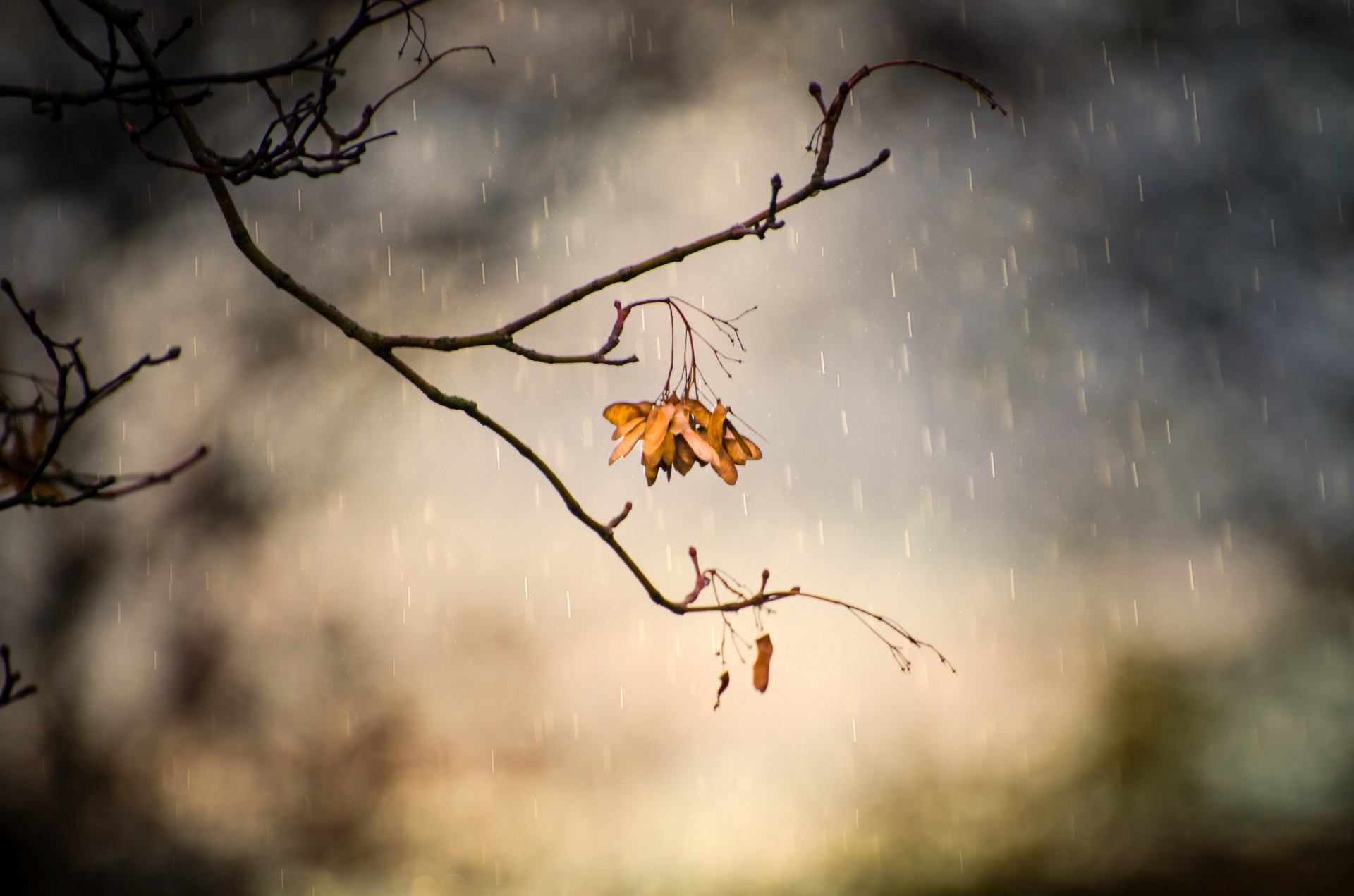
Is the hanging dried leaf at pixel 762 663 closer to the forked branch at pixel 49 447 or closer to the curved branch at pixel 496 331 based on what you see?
the curved branch at pixel 496 331

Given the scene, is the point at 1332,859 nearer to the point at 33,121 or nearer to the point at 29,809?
the point at 29,809

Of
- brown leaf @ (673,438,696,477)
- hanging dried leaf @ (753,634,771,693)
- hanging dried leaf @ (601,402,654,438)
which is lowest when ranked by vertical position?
hanging dried leaf @ (753,634,771,693)

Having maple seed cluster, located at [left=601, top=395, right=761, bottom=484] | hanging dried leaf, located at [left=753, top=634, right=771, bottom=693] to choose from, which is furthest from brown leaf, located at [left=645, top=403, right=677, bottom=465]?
hanging dried leaf, located at [left=753, top=634, right=771, bottom=693]

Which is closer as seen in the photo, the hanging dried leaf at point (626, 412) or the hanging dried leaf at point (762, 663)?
the hanging dried leaf at point (762, 663)

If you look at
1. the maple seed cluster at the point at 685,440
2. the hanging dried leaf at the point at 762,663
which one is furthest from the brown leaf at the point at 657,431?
the hanging dried leaf at the point at 762,663

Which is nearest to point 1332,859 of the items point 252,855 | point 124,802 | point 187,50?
point 252,855

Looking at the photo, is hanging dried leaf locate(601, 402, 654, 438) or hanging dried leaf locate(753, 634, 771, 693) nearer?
hanging dried leaf locate(753, 634, 771, 693)

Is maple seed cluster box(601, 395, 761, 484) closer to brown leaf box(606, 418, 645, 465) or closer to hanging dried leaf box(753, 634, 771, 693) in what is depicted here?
brown leaf box(606, 418, 645, 465)
